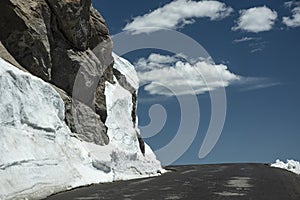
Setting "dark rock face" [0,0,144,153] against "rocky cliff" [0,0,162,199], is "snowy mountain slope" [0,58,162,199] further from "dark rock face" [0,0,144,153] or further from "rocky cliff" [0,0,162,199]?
"dark rock face" [0,0,144,153]

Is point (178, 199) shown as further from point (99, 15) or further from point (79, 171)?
point (99, 15)

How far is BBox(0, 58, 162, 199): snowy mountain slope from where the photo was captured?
1470 cm

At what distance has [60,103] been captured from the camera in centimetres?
2305

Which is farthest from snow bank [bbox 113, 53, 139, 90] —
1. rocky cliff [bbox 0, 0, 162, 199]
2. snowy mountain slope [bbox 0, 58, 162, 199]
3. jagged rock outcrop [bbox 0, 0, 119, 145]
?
snowy mountain slope [bbox 0, 58, 162, 199]

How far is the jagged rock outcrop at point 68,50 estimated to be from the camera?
25.4 meters

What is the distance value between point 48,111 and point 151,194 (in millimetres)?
8734

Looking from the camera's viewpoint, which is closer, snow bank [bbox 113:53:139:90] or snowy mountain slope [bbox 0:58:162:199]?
snowy mountain slope [bbox 0:58:162:199]

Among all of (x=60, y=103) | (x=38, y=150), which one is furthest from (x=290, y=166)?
(x=38, y=150)

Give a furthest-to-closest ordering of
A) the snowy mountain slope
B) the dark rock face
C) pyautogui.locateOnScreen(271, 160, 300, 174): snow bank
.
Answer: pyautogui.locateOnScreen(271, 160, 300, 174): snow bank
the dark rock face
the snowy mountain slope

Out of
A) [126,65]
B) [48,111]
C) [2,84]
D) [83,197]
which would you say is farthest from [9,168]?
[126,65]

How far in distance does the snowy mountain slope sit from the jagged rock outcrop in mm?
3690

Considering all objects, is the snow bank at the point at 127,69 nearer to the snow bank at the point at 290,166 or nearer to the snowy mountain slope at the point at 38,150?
the snow bank at the point at 290,166

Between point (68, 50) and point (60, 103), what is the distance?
844 cm

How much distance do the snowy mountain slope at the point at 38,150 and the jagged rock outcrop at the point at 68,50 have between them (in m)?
3.69
